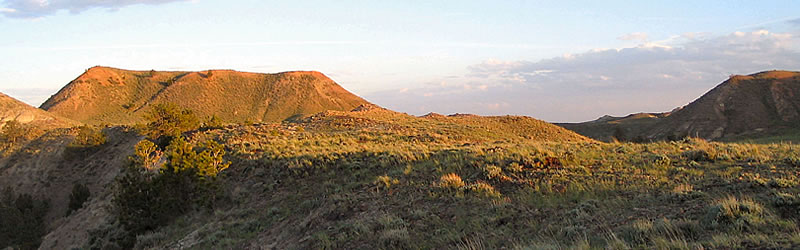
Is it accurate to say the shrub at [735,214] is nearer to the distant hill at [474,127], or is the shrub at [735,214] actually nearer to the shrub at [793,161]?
the shrub at [793,161]

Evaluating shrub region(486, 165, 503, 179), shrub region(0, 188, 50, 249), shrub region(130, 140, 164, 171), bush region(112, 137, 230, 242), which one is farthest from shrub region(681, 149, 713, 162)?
shrub region(0, 188, 50, 249)

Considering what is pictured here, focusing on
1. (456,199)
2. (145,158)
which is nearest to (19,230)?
(145,158)

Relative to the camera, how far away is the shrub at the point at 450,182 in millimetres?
10461

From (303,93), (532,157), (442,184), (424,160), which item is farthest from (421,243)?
(303,93)

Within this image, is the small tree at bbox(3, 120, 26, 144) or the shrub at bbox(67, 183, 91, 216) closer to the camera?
the shrub at bbox(67, 183, 91, 216)

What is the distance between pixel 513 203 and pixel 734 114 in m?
63.8

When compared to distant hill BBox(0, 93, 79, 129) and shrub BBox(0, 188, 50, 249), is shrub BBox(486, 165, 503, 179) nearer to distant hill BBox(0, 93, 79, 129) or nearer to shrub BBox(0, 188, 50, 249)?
shrub BBox(0, 188, 50, 249)

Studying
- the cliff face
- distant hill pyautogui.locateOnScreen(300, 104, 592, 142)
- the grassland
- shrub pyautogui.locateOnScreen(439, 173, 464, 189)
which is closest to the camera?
the grassland

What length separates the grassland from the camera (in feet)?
20.4

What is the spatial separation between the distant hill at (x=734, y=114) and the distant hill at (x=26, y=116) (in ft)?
240

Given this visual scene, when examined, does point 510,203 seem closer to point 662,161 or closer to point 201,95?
point 662,161

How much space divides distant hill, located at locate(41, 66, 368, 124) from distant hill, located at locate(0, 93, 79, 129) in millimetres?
13870

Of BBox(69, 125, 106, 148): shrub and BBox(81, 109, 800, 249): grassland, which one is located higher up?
BBox(81, 109, 800, 249): grassland

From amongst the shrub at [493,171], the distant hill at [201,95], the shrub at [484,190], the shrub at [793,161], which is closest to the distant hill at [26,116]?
the distant hill at [201,95]
